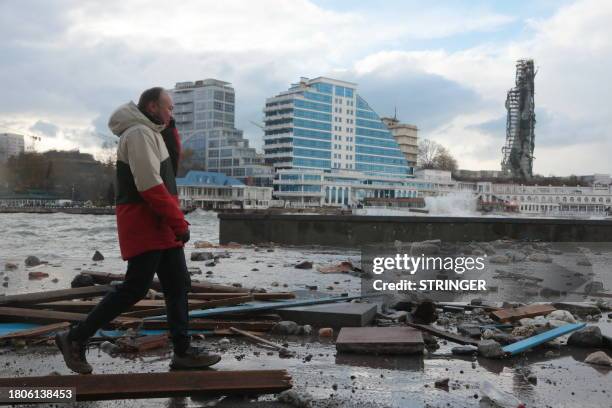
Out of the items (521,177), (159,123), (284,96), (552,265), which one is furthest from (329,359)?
(521,177)

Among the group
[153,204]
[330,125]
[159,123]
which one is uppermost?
[330,125]

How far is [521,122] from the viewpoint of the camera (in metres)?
157

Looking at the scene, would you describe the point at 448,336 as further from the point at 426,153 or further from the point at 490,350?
the point at 426,153

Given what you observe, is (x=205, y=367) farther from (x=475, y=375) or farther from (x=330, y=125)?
(x=330, y=125)

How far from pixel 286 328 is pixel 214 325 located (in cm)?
65

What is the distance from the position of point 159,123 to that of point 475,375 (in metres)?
2.63

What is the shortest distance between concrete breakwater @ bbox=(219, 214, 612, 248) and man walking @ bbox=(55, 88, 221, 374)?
17.6 metres

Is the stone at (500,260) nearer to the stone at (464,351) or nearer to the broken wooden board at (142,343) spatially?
the stone at (464,351)

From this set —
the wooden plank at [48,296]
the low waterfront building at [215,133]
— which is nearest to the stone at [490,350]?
the wooden plank at [48,296]

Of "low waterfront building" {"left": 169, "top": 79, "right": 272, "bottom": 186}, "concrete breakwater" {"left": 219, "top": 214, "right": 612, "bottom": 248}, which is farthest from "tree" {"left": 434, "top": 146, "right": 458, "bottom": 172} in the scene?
"concrete breakwater" {"left": 219, "top": 214, "right": 612, "bottom": 248}

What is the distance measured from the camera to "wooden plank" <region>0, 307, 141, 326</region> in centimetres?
500

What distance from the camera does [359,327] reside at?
5051 mm

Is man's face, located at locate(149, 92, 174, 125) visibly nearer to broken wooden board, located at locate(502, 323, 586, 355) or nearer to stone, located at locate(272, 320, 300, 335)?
stone, located at locate(272, 320, 300, 335)

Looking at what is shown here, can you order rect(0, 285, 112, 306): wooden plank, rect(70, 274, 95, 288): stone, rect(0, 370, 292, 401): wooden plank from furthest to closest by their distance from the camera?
rect(70, 274, 95, 288): stone < rect(0, 285, 112, 306): wooden plank < rect(0, 370, 292, 401): wooden plank
